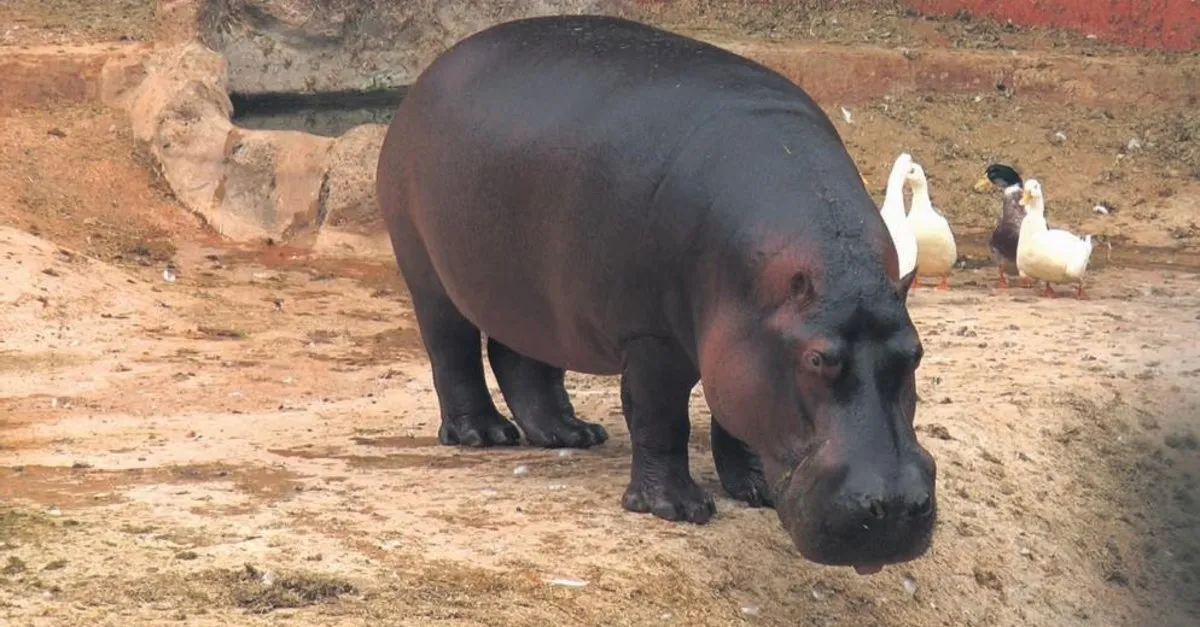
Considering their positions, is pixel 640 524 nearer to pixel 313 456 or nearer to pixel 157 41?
pixel 313 456

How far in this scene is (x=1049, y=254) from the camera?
9.55m

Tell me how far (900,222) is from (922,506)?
530 cm

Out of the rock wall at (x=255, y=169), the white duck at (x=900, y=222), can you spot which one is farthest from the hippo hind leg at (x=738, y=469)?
the rock wall at (x=255, y=169)

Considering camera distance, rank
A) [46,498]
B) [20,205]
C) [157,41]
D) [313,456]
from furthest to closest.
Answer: [157,41] < [20,205] < [313,456] < [46,498]

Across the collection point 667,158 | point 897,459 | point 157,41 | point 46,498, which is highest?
point 157,41

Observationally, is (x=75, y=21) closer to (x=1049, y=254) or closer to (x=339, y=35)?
(x=339, y=35)

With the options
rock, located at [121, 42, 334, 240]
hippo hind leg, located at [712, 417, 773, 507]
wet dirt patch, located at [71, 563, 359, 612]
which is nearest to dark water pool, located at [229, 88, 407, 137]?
rock, located at [121, 42, 334, 240]

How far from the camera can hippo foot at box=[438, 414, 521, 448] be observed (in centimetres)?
649

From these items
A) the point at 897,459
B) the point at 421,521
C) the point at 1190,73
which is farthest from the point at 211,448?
the point at 1190,73

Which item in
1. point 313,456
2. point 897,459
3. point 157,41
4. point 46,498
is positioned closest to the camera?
point 897,459

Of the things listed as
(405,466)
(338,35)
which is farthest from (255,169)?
(405,466)

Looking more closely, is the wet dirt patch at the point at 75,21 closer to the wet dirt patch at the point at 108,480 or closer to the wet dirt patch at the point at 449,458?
the wet dirt patch at the point at 449,458

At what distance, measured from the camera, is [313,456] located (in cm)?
625

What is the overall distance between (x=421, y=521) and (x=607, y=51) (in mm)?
1454
